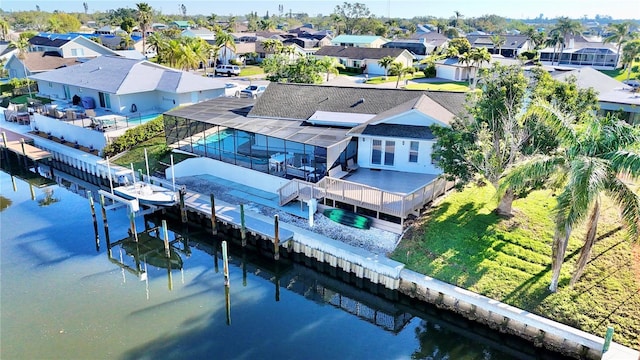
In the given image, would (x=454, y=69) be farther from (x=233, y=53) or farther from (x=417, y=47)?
(x=233, y=53)

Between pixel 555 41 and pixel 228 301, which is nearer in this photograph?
pixel 228 301

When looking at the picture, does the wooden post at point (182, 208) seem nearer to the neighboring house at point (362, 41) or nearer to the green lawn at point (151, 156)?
the green lawn at point (151, 156)

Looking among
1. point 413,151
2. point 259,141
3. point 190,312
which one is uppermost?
point 413,151

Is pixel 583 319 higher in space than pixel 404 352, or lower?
higher

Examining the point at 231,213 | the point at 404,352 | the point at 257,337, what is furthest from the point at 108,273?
the point at 404,352

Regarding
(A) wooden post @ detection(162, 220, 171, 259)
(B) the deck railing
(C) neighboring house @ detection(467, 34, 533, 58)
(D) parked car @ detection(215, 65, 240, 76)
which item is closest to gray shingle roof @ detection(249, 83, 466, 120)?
(B) the deck railing

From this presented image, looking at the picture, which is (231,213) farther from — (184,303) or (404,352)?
(404,352)

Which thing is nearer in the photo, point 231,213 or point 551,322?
point 551,322

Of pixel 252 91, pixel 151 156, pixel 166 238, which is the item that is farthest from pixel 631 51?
pixel 166 238
